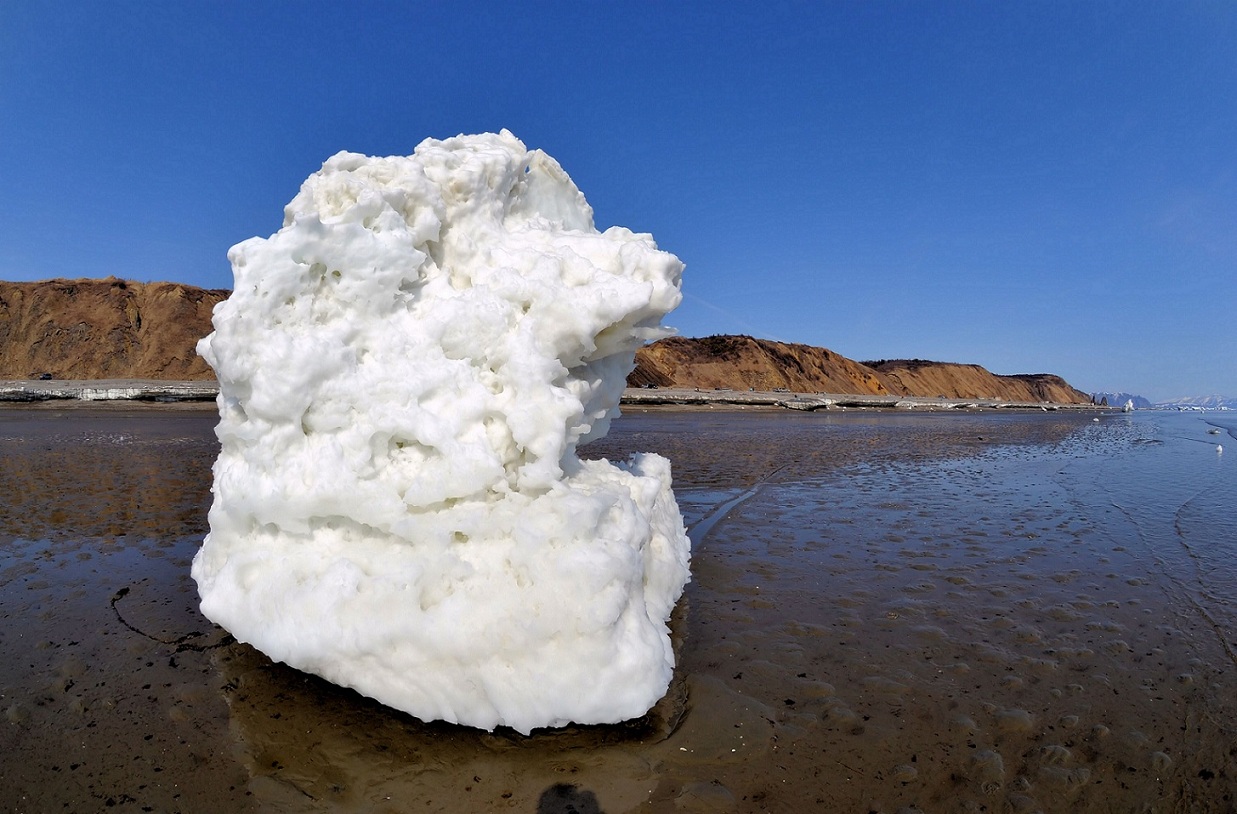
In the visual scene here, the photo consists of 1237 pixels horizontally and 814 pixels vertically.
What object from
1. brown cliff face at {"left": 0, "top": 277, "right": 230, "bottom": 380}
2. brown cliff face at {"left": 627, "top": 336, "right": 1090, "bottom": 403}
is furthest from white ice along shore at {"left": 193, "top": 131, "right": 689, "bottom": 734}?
brown cliff face at {"left": 0, "top": 277, "right": 230, "bottom": 380}

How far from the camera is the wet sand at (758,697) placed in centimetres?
276

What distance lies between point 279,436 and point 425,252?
Result: 4.84 feet

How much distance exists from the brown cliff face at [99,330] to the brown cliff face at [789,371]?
3631 centimetres

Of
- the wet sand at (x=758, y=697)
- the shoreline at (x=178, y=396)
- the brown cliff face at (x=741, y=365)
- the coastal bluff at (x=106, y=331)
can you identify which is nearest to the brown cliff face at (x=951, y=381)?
the brown cliff face at (x=741, y=365)

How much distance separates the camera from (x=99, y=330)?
158 ft

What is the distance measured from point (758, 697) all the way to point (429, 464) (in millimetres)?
2341

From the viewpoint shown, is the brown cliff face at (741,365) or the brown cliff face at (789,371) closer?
the brown cliff face at (741,365)

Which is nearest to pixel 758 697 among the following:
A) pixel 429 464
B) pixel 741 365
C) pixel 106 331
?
pixel 429 464

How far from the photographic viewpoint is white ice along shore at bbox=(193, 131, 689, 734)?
312 centimetres

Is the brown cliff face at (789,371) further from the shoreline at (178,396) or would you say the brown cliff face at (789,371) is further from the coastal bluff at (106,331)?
the shoreline at (178,396)

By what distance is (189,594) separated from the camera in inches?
195

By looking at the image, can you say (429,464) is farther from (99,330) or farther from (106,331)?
(99,330)

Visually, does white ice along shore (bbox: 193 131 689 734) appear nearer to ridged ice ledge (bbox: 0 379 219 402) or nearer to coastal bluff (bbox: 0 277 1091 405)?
ridged ice ledge (bbox: 0 379 219 402)

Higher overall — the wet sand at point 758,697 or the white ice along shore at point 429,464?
the white ice along shore at point 429,464
